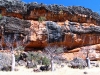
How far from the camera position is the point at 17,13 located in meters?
61.6

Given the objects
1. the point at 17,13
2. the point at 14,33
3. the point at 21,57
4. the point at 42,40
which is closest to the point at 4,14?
the point at 17,13

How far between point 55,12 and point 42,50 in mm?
11813

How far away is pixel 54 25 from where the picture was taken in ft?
196

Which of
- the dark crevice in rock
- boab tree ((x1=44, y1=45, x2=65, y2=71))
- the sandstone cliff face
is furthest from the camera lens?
the sandstone cliff face

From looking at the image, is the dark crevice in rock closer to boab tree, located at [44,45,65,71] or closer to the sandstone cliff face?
the sandstone cliff face

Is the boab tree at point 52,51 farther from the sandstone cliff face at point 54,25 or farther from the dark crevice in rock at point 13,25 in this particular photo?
the dark crevice in rock at point 13,25

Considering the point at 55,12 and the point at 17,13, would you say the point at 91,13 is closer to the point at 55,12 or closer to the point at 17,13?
the point at 55,12

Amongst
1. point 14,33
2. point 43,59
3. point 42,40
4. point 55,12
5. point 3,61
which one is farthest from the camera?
point 55,12

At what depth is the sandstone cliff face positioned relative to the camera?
2271 inches

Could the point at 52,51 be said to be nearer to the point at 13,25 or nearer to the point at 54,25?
the point at 13,25

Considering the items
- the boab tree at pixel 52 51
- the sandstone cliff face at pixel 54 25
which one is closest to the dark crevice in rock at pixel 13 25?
the sandstone cliff face at pixel 54 25

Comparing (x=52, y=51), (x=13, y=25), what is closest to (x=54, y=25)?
(x=13, y=25)

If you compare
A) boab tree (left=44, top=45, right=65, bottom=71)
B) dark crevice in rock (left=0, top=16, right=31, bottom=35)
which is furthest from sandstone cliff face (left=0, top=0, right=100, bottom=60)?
boab tree (left=44, top=45, right=65, bottom=71)

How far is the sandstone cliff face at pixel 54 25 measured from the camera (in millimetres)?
57688
